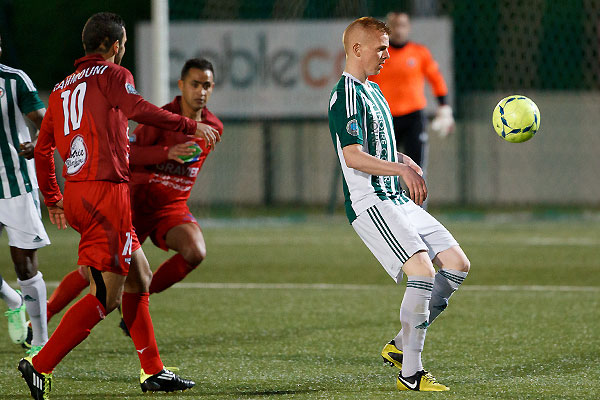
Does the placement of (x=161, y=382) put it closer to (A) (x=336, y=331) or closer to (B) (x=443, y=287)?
(B) (x=443, y=287)

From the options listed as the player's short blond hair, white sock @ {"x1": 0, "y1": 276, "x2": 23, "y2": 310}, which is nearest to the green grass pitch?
white sock @ {"x1": 0, "y1": 276, "x2": 23, "y2": 310}

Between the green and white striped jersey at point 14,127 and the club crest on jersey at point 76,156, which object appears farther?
the green and white striped jersey at point 14,127

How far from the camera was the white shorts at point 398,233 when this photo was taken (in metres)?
4.64

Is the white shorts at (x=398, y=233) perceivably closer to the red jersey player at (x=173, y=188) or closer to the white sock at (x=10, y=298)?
the red jersey player at (x=173, y=188)

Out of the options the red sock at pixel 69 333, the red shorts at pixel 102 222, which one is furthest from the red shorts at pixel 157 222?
the red sock at pixel 69 333

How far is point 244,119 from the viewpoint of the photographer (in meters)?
17.0

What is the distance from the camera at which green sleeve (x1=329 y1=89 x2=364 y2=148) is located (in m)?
4.64

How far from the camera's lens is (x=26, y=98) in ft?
18.7

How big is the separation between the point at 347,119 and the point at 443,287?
0.97 metres

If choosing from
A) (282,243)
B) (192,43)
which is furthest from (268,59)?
(282,243)

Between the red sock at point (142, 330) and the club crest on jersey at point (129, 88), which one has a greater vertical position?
the club crest on jersey at point (129, 88)

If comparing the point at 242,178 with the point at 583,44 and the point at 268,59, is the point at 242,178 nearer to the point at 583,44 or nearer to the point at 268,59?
the point at 268,59

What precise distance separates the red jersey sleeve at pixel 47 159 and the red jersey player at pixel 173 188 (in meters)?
1.34

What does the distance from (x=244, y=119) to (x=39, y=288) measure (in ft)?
37.4
